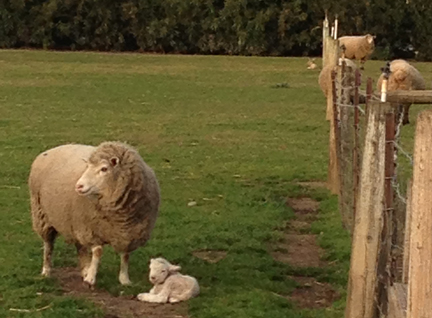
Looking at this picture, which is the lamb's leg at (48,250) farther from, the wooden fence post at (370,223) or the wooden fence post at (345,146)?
the wooden fence post at (345,146)

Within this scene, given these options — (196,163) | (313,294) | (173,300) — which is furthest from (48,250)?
(196,163)

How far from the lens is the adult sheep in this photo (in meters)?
6.98

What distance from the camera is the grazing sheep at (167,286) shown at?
265 inches

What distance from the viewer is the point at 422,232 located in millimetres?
3258

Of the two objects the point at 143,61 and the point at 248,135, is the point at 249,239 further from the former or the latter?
the point at 143,61

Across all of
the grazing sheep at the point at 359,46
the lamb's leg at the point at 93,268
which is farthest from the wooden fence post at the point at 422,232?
the grazing sheep at the point at 359,46

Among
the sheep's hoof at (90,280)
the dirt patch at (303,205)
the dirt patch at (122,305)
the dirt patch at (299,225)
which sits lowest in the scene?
the dirt patch at (303,205)

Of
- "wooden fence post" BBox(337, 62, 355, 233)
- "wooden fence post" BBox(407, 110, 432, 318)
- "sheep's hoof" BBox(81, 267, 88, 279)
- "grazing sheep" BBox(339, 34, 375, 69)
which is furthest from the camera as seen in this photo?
"grazing sheep" BBox(339, 34, 375, 69)

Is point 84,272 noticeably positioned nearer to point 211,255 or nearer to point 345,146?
point 211,255

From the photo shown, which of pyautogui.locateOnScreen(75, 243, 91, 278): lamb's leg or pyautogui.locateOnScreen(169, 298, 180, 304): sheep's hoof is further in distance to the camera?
Result: pyautogui.locateOnScreen(75, 243, 91, 278): lamb's leg

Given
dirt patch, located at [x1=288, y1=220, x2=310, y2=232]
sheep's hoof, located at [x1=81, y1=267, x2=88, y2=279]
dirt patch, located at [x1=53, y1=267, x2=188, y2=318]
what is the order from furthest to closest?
dirt patch, located at [x1=288, y1=220, x2=310, y2=232]
sheep's hoof, located at [x1=81, y1=267, x2=88, y2=279]
dirt patch, located at [x1=53, y1=267, x2=188, y2=318]

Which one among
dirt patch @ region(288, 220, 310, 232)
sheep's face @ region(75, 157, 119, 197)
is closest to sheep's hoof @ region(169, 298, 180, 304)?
sheep's face @ region(75, 157, 119, 197)

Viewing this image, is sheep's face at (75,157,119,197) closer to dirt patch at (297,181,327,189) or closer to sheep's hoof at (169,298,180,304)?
sheep's hoof at (169,298,180,304)

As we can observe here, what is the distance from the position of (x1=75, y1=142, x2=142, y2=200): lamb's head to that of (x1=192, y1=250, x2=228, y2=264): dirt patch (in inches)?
51.1
